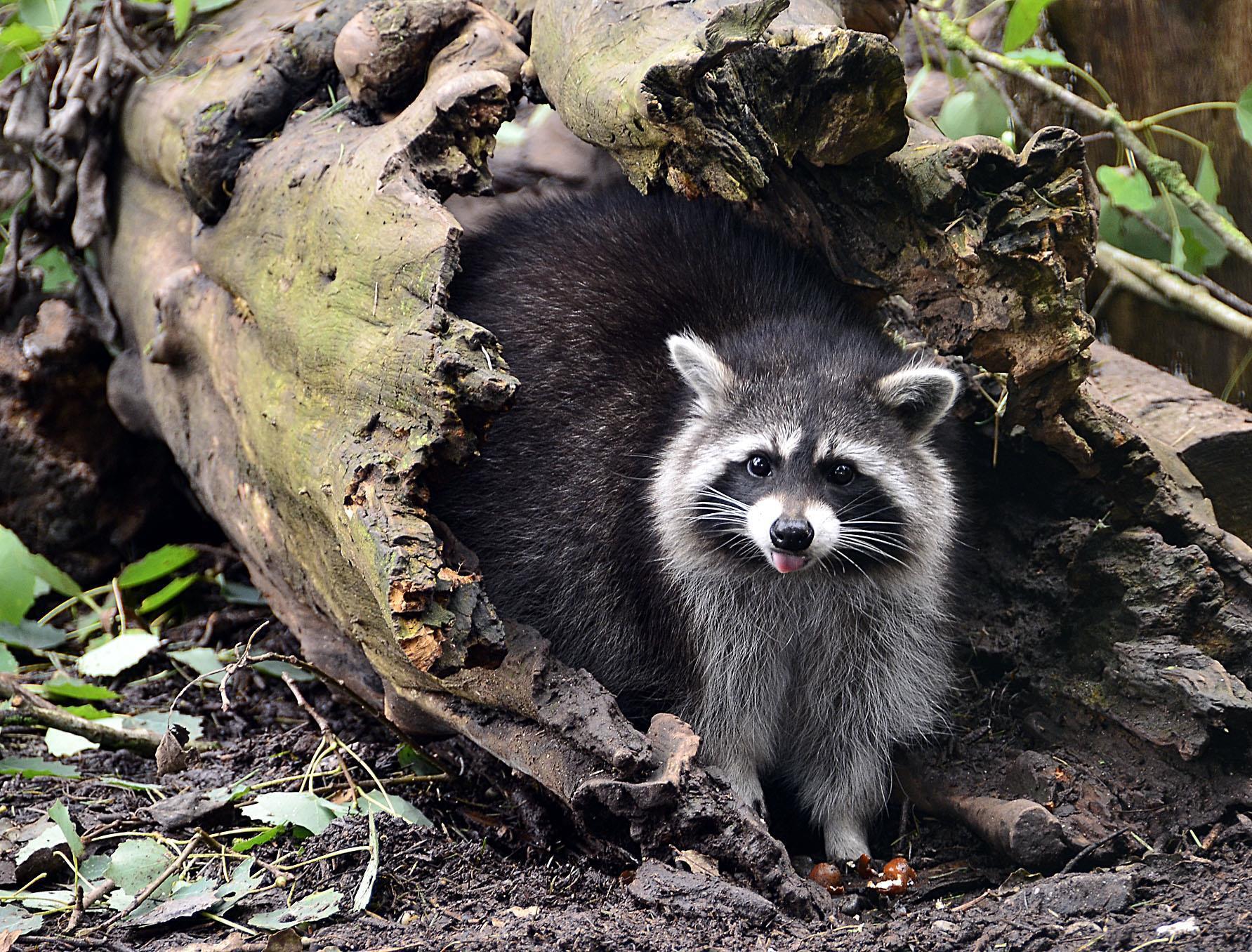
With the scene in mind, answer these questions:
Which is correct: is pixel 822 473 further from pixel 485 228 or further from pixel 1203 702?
pixel 485 228

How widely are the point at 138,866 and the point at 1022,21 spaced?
3.62m

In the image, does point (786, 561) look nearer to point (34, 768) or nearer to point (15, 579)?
point (34, 768)

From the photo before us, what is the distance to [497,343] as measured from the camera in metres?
2.80

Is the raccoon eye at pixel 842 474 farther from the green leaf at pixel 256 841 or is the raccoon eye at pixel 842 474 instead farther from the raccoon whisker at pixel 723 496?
the green leaf at pixel 256 841

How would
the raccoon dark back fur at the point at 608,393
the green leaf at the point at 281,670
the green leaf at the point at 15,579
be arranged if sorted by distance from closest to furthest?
the raccoon dark back fur at the point at 608,393 → the green leaf at the point at 281,670 → the green leaf at the point at 15,579

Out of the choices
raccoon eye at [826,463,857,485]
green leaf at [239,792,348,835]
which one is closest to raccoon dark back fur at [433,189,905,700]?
raccoon eye at [826,463,857,485]

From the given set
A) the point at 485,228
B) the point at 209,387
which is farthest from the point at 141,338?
the point at 485,228

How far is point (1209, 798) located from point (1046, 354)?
1.19 metres

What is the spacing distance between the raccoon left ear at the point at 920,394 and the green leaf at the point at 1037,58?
4.58 ft

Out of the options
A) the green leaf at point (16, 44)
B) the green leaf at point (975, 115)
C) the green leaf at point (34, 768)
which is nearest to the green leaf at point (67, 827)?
the green leaf at point (34, 768)

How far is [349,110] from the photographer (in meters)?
3.72

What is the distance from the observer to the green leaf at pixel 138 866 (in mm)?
2807

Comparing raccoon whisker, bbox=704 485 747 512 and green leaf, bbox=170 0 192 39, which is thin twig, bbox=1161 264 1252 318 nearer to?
raccoon whisker, bbox=704 485 747 512

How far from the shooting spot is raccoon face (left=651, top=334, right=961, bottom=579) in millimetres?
3262
